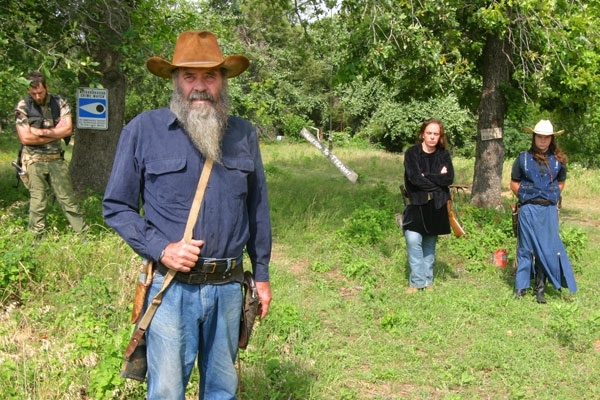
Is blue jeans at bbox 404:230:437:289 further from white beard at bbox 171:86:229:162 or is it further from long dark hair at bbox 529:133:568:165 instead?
white beard at bbox 171:86:229:162

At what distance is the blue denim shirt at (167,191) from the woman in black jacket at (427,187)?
162 inches

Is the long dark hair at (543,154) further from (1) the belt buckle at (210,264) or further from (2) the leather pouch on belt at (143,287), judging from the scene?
(2) the leather pouch on belt at (143,287)

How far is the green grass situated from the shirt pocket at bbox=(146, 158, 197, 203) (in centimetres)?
157

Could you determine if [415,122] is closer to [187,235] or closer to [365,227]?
[365,227]

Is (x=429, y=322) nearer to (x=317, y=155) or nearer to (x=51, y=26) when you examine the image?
(x=51, y=26)

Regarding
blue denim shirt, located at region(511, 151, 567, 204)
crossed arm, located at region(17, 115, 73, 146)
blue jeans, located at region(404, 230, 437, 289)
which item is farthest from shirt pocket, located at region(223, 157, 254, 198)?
crossed arm, located at region(17, 115, 73, 146)

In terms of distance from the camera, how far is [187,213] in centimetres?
294

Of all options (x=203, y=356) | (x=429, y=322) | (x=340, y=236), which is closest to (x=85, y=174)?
(x=340, y=236)

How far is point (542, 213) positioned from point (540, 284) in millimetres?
786

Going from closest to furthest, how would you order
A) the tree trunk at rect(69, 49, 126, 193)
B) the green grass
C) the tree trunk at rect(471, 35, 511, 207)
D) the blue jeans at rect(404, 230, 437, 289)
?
the green grass < the blue jeans at rect(404, 230, 437, 289) < the tree trunk at rect(69, 49, 126, 193) < the tree trunk at rect(471, 35, 511, 207)

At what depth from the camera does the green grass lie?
175 inches

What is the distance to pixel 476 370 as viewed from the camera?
5273 millimetres

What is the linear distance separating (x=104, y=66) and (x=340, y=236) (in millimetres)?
5069

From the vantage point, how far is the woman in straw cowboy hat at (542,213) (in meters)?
6.89
